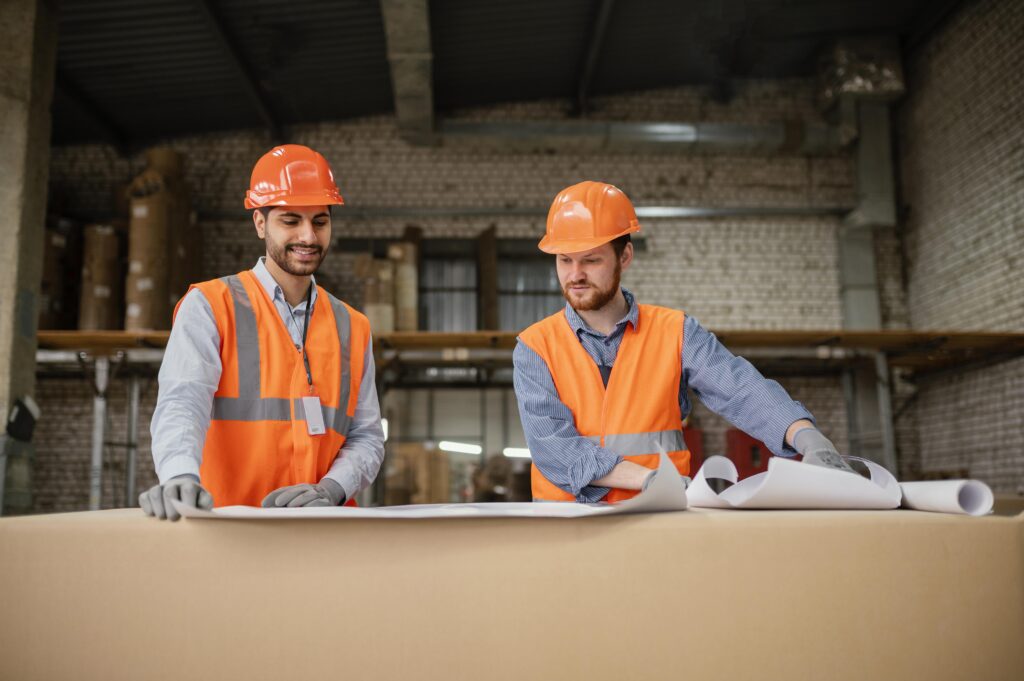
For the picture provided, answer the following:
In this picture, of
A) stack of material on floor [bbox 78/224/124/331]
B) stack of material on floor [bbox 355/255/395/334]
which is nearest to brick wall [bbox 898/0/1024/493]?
stack of material on floor [bbox 355/255/395/334]

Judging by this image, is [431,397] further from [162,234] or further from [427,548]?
[427,548]

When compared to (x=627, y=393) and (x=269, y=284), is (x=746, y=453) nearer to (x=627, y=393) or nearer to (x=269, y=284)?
(x=627, y=393)

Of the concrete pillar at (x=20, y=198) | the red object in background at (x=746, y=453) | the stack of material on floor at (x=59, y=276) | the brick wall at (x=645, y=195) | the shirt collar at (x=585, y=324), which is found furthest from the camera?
the brick wall at (x=645, y=195)

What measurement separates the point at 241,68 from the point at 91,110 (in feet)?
8.70

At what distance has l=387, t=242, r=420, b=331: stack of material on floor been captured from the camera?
418 inches

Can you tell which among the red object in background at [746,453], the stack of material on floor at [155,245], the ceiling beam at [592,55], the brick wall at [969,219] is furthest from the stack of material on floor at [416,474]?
the brick wall at [969,219]

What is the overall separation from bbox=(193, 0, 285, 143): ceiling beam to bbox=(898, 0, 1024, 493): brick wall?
952 cm

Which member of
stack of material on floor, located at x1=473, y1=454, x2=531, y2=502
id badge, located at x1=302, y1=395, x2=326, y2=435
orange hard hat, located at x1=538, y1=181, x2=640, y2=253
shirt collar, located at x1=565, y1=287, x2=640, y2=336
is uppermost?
orange hard hat, located at x1=538, y1=181, x2=640, y2=253

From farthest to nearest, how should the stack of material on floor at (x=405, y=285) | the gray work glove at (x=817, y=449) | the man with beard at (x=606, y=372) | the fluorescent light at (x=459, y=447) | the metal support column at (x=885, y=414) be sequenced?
the fluorescent light at (x=459, y=447), the stack of material on floor at (x=405, y=285), the metal support column at (x=885, y=414), the man with beard at (x=606, y=372), the gray work glove at (x=817, y=449)

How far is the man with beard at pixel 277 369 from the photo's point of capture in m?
2.12

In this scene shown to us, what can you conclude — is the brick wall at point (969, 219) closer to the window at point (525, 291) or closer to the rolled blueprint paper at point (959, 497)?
the window at point (525, 291)

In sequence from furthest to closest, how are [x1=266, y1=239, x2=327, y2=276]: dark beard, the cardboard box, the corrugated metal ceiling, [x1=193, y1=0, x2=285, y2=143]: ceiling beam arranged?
the corrugated metal ceiling
[x1=193, y1=0, x2=285, y2=143]: ceiling beam
[x1=266, y1=239, x2=327, y2=276]: dark beard
the cardboard box

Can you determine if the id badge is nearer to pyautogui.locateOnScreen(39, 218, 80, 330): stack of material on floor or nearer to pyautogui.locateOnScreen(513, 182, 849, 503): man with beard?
pyautogui.locateOnScreen(513, 182, 849, 503): man with beard

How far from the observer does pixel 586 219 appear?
2.51m
